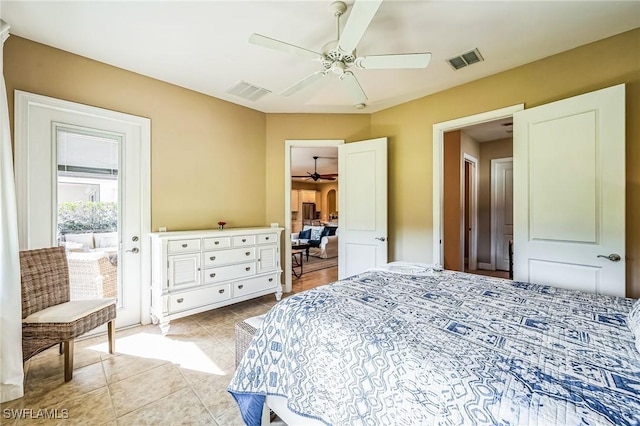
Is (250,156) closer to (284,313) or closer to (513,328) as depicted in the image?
(284,313)

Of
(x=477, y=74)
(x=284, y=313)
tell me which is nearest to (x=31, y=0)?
(x=284, y=313)

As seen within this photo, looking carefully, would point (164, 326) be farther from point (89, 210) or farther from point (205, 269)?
point (89, 210)

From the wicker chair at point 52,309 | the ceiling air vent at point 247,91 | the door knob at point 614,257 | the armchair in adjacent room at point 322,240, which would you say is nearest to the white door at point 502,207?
the door knob at point 614,257

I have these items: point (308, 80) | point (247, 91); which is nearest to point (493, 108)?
point (308, 80)

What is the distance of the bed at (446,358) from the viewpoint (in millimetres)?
765

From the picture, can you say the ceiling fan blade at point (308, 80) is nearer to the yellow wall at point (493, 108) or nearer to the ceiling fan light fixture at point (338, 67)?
the ceiling fan light fixture at point (338, 67)

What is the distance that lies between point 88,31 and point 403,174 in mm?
3381

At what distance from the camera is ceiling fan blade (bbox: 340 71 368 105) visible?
2.07 m

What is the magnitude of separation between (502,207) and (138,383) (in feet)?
19.3

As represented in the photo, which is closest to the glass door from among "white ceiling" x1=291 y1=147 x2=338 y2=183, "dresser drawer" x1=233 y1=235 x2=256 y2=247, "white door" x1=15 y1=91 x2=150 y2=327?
"white door" x1=15 y1=91 x2=150 y2=327

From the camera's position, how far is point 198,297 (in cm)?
282

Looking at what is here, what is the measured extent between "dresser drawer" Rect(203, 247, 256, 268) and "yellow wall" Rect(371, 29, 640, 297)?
185 cm

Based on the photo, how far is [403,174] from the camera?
11.7 feet

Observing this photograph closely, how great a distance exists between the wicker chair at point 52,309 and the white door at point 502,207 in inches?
232
